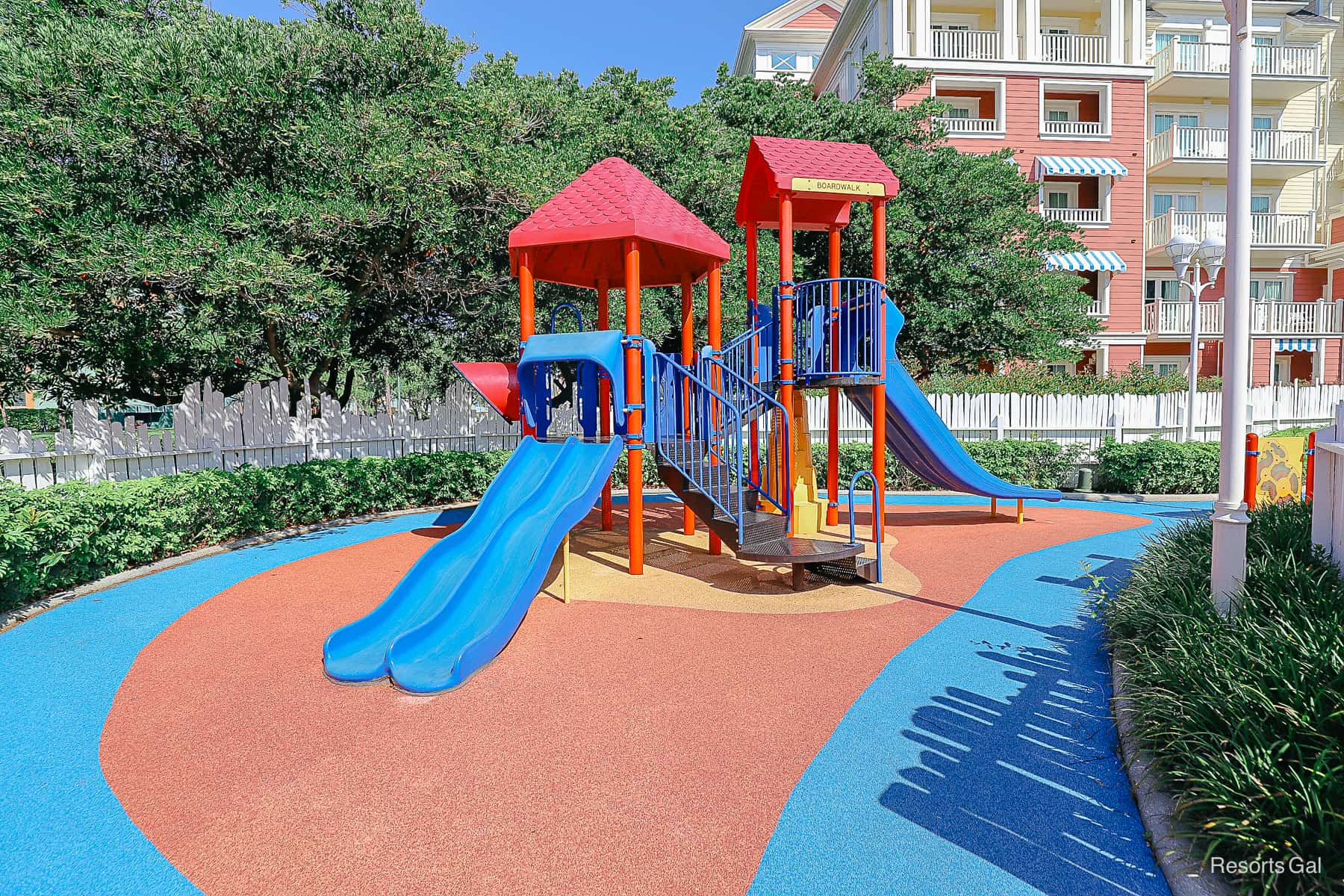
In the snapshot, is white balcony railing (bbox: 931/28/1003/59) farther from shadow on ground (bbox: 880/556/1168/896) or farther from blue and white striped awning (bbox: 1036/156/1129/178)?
shadow on ground (bbox: 880/556/1168/896)

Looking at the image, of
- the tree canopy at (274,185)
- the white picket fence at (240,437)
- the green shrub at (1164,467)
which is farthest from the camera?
the green shrub at (1164,467)

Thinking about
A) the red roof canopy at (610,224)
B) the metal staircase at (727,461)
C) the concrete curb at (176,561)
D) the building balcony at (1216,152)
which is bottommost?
the concrete curb at (176,561)

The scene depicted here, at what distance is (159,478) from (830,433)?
8.85m

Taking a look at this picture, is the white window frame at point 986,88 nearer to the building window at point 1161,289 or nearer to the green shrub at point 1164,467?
the building window at point 1161,289

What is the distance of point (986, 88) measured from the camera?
83.9ft

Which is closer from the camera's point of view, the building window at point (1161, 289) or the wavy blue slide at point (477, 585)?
the wavy blue slide at point (477, 585)

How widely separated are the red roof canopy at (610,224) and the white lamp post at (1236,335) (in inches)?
197

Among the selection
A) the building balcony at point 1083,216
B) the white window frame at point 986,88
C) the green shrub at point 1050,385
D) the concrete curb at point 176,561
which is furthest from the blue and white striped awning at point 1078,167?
the concrete curb at point 176,561

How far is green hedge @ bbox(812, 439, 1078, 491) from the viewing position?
15312 mm

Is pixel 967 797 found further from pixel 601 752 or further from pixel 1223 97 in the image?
pixel 1223 97

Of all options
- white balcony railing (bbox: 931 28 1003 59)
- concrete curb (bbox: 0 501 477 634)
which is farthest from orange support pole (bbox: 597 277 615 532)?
white balcony railing (bbox: 931 28 1003 59)

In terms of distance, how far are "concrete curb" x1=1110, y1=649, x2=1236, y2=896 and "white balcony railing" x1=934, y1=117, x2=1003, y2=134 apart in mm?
25589

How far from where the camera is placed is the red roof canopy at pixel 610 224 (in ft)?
26.1

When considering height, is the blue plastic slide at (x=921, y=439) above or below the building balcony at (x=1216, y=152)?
below
